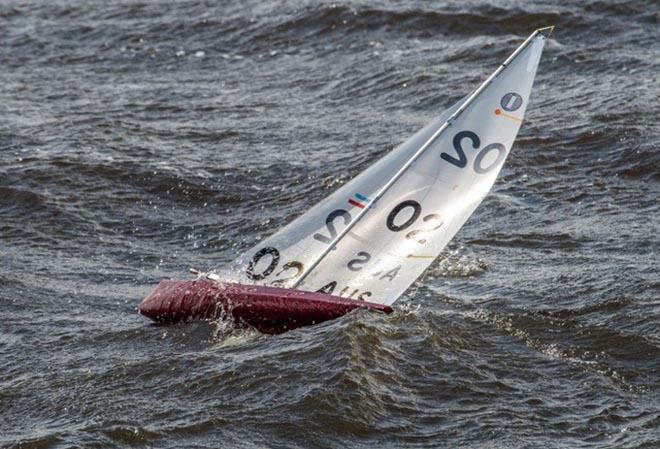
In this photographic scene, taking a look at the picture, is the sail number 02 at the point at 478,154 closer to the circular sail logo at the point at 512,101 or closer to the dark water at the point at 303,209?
the circular sail logo at the point at 512,101

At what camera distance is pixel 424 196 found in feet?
42.3

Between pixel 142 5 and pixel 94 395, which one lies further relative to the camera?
pixel 142 5

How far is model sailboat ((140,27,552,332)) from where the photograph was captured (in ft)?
41.9

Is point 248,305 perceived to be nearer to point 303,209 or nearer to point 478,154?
point 478,154

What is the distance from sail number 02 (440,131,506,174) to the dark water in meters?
1.65

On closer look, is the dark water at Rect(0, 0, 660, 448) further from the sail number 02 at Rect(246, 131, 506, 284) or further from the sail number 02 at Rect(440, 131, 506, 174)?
the sail number 02 at Rect(440, 131, 506, 174)

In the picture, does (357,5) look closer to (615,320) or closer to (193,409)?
(615,320)

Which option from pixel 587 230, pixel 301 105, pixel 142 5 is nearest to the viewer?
pixel 587 230

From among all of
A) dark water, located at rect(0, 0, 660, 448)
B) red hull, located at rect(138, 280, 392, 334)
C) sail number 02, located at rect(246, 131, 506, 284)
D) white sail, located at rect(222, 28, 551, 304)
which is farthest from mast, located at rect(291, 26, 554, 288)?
dark water, located at rect(0, 0, 660, 448)

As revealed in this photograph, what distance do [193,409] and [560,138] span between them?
9.76 m

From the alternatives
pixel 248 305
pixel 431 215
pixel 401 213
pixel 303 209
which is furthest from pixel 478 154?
pixel 303 209

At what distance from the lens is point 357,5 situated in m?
27.9

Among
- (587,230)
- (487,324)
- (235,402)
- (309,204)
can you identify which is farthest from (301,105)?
(235,402)

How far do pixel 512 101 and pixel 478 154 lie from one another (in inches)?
23.4
